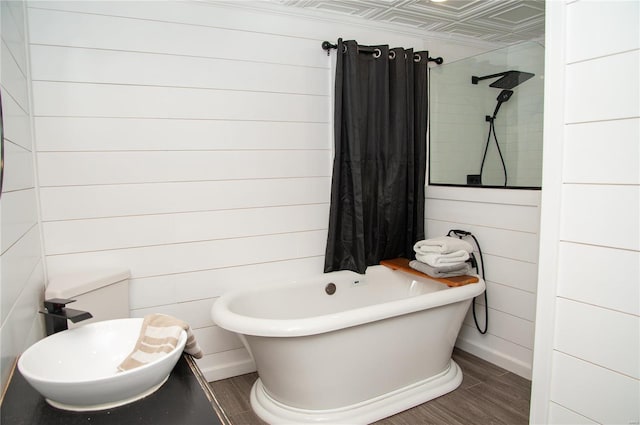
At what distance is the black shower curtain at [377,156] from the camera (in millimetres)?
2768

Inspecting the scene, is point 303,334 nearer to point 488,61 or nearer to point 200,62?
point 200,62

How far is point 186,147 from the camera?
95.7 inches

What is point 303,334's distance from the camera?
1.94 meters

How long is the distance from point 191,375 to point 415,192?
2300 millimetres

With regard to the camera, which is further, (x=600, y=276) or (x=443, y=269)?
(x=443, y=269)

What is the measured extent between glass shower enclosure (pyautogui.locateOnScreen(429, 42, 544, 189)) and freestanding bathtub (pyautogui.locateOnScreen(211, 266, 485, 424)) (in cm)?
85

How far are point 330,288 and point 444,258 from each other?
0.77 meters

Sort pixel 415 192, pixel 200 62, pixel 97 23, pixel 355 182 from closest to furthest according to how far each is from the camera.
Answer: pixel 97 23 → pixel 200 62 → pixel 355 182 → pixel 415 192

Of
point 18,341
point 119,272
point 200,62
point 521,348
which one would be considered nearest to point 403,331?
point 521,348

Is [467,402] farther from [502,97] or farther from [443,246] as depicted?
[502,97]

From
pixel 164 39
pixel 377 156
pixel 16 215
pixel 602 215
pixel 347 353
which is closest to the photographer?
pixel 602 215

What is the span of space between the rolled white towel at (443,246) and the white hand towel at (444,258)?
0.03 meters

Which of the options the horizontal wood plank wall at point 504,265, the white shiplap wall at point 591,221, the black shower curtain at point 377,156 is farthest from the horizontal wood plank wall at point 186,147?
the white shiplap wall at point 591,221

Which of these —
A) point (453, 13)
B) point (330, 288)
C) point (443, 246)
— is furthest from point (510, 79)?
point (330, 288)
